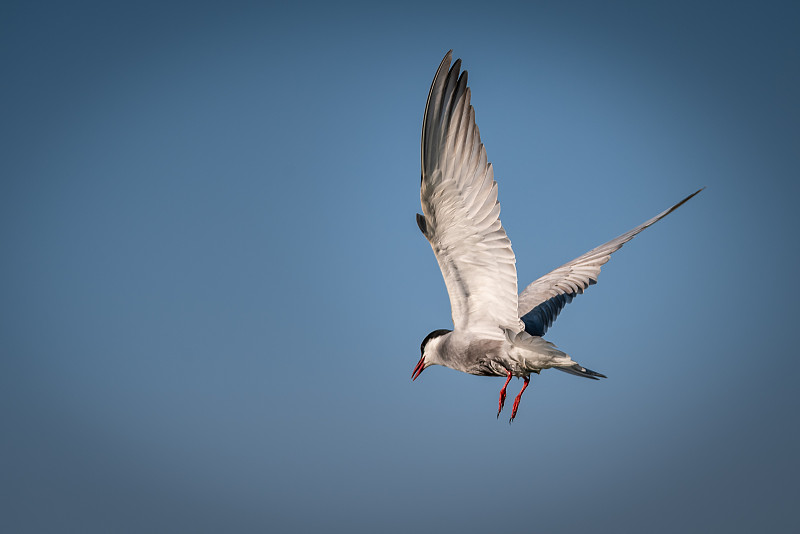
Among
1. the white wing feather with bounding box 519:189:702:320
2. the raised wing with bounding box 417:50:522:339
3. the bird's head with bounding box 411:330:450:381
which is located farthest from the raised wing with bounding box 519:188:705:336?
the raised wing with bounding box 417:50:522:339

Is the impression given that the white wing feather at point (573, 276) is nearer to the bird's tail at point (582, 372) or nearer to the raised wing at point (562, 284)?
the raised wing at point (562, 284)

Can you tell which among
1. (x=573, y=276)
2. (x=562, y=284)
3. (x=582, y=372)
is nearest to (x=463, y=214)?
(x=582, y=372)

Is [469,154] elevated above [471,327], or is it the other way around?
[469,154]

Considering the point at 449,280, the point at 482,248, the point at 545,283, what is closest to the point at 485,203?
the point at 482,248

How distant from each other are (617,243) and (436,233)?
12.9ft

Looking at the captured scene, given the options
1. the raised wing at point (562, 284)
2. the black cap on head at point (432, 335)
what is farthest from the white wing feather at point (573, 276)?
the black cap on head at point (432, 335)

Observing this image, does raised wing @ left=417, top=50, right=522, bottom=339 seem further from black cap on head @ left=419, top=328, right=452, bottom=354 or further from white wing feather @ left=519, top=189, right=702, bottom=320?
white wing feather @ left=519, top=189, right=702, bottom=320

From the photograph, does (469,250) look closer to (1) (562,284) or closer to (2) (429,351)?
(2) (429,351)

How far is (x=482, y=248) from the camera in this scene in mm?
5992

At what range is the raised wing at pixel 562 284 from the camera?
27.4 feet

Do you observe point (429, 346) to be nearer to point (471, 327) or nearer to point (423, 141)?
point (471, 327)

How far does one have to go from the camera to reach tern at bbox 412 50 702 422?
17.8ft

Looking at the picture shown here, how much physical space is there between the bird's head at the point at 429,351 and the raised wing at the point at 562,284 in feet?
4.18

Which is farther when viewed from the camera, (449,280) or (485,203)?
(449,280)
